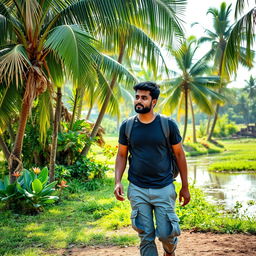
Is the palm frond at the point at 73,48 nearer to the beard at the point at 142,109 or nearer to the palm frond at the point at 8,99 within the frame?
the palm frond at the point at 8,99

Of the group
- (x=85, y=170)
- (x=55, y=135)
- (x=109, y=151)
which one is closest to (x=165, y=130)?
(x=55, y=135)

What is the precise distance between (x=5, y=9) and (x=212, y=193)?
282 inches

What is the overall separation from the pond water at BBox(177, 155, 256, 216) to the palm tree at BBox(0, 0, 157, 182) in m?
4.03

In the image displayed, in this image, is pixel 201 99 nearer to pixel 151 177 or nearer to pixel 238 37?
pixel 238 37

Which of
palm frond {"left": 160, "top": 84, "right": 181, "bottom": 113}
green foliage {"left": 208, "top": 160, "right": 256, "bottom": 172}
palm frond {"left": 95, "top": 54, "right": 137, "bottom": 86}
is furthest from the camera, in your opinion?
palm frond {"left": 160, "top": 84, "right": 181, "bottom": 113}

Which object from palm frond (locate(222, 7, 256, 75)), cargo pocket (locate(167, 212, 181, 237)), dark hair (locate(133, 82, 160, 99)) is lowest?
cargo pocket (locate(167, 212, 181, 237))

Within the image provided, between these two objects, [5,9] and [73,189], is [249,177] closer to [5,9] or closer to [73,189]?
[73,189]

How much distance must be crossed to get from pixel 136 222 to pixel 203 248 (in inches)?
60.8

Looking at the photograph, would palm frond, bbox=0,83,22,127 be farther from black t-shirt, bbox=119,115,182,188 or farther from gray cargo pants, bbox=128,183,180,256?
gray cargo pants, bbox=128,183,180,256

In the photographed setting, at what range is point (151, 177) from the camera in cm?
346

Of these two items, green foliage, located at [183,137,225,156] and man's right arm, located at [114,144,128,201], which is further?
green foliage, located at [183,137,225,156]

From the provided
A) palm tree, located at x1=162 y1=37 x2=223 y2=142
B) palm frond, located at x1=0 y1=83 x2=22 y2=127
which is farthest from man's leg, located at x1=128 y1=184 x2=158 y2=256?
palm tree, located at x1=162 y1=37 x2=223 y2=142

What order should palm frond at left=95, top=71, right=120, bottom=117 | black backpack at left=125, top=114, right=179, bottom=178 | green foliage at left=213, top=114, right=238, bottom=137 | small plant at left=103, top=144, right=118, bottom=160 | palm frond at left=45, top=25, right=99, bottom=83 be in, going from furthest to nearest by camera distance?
green foliage at left=213, top=114, right=238, bottom=137
small plant at left=103, top=144, right=118, bottom=160
palm frond at left=95, top=71, right=120, bottom=117
palm frond at left=45, top=25, right=99, bottom=83
black backpack at left=125, top=114, right=179, bottom=178

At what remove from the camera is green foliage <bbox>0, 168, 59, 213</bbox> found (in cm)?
657
